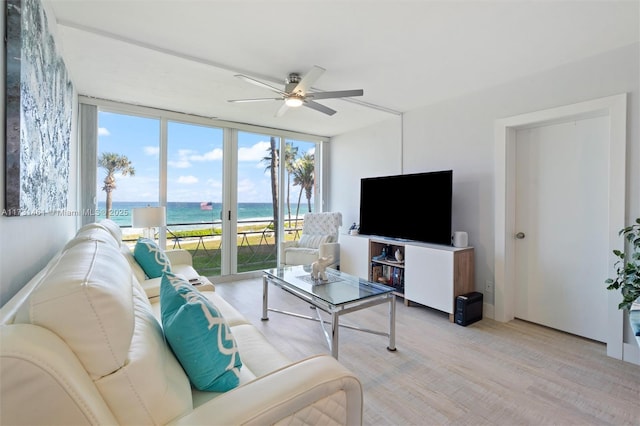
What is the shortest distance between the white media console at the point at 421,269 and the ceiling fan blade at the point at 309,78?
2095mm

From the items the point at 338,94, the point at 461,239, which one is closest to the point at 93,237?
the point at 338,94

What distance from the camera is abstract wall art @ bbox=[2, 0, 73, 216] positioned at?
46.3 inches

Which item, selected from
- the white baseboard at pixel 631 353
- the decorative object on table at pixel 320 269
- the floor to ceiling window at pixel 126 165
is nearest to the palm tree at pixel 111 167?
the floor to ceiling window at pixel 126 165

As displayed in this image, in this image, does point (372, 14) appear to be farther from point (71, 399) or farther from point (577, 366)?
point (577, 366)

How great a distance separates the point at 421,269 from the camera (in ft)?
10.8

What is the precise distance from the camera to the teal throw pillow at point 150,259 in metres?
2.46

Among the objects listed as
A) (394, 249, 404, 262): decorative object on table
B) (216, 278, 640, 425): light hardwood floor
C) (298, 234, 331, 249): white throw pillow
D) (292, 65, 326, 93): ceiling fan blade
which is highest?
(292, 65, 326, 93): ceiling fan blade

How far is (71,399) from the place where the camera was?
0.61 meters

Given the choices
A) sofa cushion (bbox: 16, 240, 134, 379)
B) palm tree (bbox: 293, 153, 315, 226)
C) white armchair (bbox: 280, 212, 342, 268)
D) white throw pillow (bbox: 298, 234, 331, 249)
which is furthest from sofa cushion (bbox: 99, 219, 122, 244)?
palm tree (bbox: 293, 153, 315, 226)

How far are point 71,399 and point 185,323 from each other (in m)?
0.41

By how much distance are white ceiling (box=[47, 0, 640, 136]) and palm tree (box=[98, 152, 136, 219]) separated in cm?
81

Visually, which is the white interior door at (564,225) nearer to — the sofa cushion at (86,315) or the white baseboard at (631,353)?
the white baseboard at (631,353)

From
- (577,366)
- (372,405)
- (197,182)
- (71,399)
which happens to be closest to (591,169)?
(577,366)

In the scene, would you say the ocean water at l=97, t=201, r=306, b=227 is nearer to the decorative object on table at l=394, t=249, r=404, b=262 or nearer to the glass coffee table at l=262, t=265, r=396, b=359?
the glass coffee table at l=262, t=265, r=396, b=359
